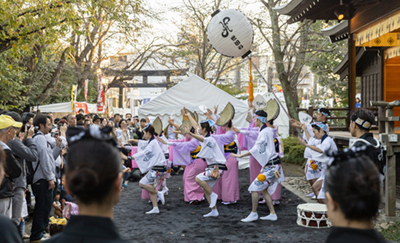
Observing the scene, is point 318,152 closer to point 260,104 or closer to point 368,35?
point 260,104

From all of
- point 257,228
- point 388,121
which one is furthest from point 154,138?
point 388,121

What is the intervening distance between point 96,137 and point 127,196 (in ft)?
25.1

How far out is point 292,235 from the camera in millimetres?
5500

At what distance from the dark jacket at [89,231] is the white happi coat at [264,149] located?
5.09m

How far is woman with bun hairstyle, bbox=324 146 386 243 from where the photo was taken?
1.48 metres

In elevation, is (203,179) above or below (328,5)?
below

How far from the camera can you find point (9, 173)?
12.9 ft

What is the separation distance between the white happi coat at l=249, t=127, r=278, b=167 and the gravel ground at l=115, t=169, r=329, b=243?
113 cm

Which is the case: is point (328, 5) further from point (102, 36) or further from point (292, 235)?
point (102, 36)

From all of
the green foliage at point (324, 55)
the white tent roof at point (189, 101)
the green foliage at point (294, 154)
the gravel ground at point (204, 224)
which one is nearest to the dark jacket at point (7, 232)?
the gravel ground at point (204, 224)

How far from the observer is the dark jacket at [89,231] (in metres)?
1.33

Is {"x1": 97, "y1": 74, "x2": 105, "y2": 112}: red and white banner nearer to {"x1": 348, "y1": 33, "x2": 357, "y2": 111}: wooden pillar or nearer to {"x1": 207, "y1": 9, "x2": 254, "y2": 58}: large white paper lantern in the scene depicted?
{"x1": 207, "y1": 9, "x2": 254, "y2": 58}: large white paper lantern

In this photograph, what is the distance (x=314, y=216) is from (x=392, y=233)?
1109mm

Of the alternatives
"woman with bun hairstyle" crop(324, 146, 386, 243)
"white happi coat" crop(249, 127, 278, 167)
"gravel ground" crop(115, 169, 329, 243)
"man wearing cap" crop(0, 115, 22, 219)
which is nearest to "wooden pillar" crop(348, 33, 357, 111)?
"gravel ground" crop(115, 169, 329, 243)
